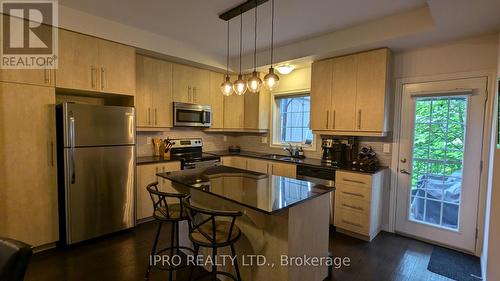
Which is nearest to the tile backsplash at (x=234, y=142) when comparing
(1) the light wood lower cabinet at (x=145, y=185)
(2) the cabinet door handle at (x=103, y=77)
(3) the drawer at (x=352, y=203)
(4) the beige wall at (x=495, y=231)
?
(1) the light wood lower cabinet at (x=145, y=185)

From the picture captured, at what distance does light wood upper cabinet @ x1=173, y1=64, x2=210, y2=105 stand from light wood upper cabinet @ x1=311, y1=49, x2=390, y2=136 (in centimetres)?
189

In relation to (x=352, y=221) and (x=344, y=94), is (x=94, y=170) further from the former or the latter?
(x=344, y=94)

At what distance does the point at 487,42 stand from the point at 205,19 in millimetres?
3115

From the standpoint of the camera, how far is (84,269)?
7.64 feet

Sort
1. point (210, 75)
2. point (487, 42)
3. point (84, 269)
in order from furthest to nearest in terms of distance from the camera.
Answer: point (210, 75) → point (487, 42) → point (84, 269)

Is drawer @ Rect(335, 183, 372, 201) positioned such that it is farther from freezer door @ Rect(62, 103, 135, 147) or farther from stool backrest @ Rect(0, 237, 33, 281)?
stool backrest @ Rect(0, 237, 33, 281)

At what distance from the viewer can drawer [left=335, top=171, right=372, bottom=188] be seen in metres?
2.93

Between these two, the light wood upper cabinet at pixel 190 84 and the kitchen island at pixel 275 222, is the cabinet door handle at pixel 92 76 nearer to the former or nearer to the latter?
the light wood upper cabinet at pixel 190 84

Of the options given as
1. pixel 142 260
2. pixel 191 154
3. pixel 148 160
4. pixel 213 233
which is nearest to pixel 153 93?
pixel 148 160

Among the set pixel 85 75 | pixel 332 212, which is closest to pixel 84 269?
pixel 85 75

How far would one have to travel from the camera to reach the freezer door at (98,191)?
2.66m

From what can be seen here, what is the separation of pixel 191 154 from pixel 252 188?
243cm

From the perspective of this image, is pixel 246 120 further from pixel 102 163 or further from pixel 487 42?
pixel 487 42

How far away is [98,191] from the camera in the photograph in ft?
9.34
